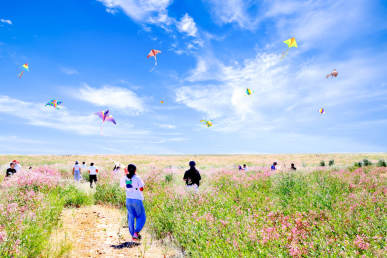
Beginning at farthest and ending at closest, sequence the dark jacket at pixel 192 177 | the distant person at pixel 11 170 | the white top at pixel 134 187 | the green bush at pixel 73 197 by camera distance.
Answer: the distant person at pixel 11 170 < the green bush at pixel 73 197 < the dark jacket at pixel 192 177 < the white top at pixel 134 187

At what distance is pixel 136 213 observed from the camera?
22.3ft

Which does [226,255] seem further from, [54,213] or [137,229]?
[54,213]

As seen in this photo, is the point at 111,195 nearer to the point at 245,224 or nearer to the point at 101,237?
the point at 101,237

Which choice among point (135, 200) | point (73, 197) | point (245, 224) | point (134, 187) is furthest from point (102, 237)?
point (245, 224)

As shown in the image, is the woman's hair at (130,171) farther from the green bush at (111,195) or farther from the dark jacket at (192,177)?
the green bush at (111,195)

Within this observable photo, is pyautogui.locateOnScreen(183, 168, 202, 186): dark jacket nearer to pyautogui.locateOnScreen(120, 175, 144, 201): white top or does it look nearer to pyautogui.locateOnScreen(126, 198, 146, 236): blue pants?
pyautogui.locateOnScreen(126, 198, 146, 236): blue pants

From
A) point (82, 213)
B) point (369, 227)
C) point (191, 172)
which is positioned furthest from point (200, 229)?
point (82, 213)

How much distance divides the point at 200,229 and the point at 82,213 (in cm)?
620

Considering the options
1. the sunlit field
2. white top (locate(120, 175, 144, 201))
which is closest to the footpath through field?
the sunlit field

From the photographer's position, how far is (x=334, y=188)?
899cm

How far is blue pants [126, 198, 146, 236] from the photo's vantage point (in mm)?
6719

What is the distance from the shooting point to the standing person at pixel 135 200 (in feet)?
21.9

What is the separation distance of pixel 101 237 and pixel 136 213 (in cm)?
132

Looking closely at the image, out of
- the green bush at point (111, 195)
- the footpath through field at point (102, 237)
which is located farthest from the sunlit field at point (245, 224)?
the green bush at point (111, 195)
